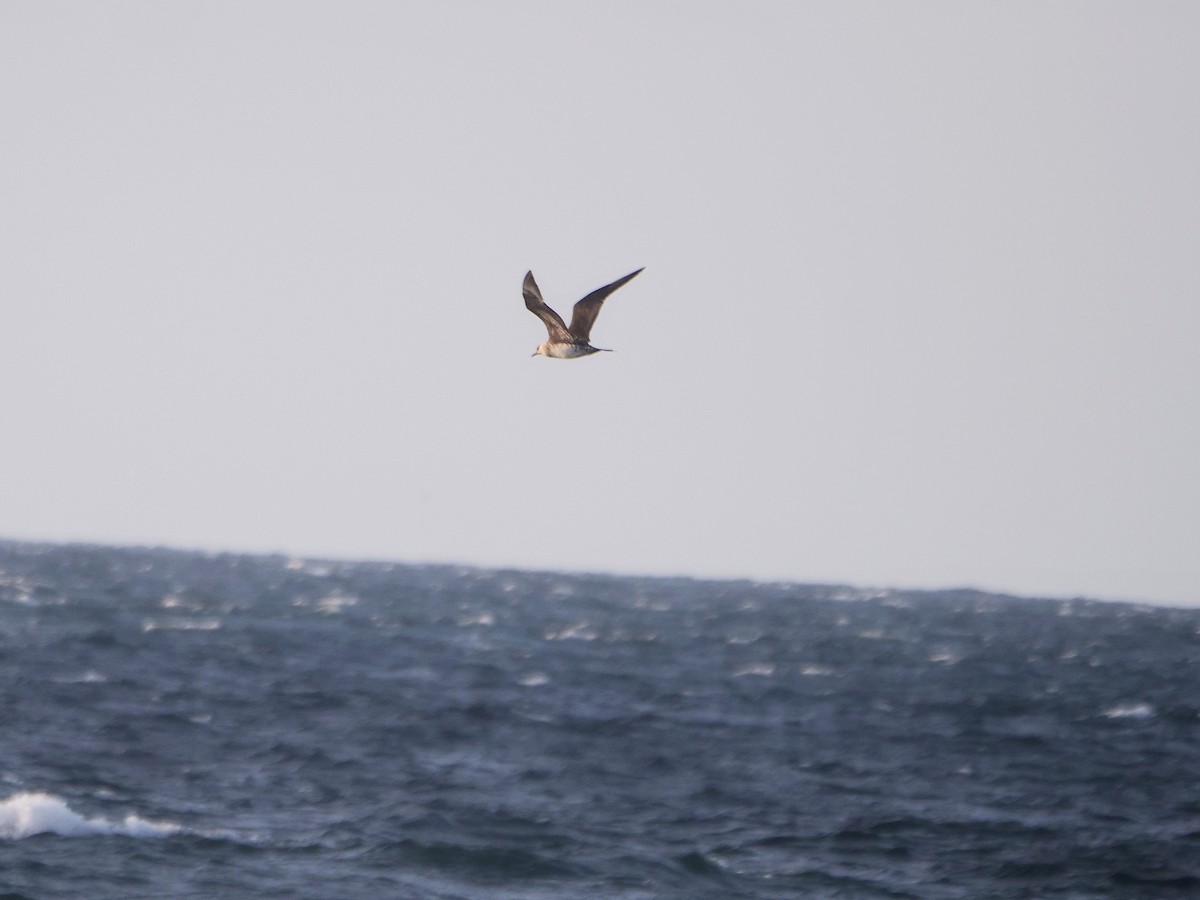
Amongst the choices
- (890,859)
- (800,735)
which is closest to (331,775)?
(890,859)

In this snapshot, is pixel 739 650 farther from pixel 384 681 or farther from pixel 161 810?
pixel 161 810

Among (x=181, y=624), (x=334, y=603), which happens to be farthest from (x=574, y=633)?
(x=181, y=624)

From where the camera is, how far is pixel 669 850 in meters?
22.1

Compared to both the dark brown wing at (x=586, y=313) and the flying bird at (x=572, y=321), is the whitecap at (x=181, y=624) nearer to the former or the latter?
the flying bird at (x=572, y=321)

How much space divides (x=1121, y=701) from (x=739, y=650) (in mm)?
15391

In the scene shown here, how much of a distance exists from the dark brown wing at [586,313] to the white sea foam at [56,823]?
1144 cm

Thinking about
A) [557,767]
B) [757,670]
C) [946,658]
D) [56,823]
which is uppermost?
[946,658]

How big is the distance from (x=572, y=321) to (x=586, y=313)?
0.13m

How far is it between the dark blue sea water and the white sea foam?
49 mm

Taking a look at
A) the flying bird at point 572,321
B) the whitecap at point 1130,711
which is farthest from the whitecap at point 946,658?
the flying bird at point 572,321

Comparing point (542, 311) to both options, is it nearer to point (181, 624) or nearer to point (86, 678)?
point (86, 678)

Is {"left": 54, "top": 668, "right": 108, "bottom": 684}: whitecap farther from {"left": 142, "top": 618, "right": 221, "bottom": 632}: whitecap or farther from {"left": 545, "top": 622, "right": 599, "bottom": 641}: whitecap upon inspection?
{"left": 545, "top": 622, "right": 599, "bottom": 641}: whitecap

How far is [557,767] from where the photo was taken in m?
27.9

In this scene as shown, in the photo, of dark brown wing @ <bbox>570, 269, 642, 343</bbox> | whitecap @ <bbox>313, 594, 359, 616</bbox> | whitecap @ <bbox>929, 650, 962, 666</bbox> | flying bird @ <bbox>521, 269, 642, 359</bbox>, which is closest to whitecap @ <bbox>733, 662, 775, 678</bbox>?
whitecap @ <bbox>929, 650, 962, 666</bbox>
